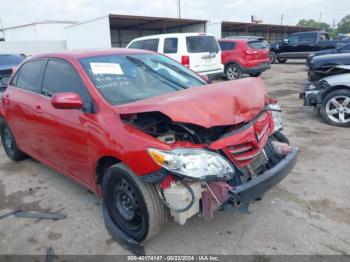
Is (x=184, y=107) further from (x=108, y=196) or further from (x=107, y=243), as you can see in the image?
(x=107, y=243)

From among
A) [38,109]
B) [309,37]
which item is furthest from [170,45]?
[309,37]

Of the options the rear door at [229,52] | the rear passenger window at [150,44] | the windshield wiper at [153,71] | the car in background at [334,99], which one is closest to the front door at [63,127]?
the windshield wiper at [153,71]

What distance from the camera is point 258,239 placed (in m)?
2.77

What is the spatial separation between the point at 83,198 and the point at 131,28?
2398 cm

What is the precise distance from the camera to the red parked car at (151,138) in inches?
91.7

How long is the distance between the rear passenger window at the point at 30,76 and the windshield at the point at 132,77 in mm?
1006

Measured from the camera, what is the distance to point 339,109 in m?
6.10

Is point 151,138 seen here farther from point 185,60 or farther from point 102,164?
point 185,60

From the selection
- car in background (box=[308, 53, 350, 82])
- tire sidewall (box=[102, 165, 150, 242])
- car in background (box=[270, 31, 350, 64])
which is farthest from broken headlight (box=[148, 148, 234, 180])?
car in background (box=[270, 31, 350, 64])

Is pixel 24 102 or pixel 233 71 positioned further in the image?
pixel 233 71

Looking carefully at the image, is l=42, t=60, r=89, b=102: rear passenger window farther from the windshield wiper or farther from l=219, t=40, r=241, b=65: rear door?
l=219, t=40, r=241, b=65: rear door

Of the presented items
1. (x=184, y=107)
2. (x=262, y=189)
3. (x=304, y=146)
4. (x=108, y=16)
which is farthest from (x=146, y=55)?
(x=108, y=16)

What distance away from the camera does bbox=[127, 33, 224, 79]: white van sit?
10.3 metres

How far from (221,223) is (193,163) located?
3.48 feet
